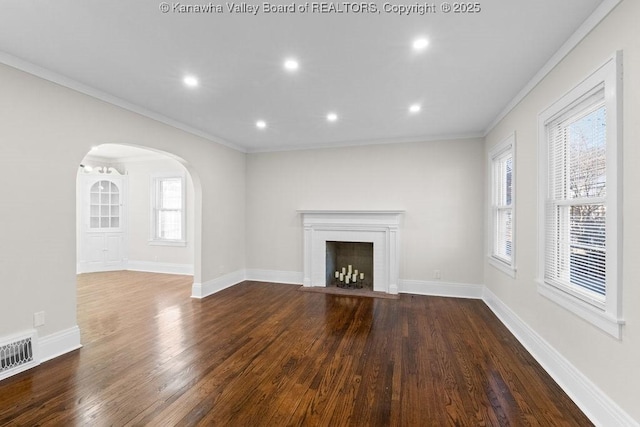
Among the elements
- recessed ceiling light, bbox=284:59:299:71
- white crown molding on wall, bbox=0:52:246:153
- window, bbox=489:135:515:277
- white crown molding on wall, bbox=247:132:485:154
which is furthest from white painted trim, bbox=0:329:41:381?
window, bbox=489:135:515:277

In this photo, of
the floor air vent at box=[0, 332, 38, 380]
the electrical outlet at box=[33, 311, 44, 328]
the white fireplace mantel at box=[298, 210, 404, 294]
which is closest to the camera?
the floor air vent at box=[0, 332, 38, 380]

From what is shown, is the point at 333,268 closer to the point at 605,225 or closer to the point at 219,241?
the point at 219,241

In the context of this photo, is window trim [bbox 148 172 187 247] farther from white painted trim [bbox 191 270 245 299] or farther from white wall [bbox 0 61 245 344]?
white wall [bbox 0 61 245 344]

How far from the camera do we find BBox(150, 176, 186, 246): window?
6395 mm

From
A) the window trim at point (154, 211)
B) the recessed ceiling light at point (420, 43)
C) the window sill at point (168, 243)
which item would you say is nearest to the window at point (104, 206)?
the window trim at point (154, 211)

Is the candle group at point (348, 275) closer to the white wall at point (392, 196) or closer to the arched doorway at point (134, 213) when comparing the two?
the white wall at point (392, 196)

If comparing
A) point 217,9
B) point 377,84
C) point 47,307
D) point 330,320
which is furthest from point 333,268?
point 217,9

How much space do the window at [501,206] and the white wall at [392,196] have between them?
40 cm

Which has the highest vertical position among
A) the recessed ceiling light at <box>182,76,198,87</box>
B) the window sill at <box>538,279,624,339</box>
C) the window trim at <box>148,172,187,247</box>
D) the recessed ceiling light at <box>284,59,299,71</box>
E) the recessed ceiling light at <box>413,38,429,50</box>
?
the recessed ceiling light at <box>182,76,198,87</box>

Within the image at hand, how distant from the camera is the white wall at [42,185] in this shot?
2.40 m

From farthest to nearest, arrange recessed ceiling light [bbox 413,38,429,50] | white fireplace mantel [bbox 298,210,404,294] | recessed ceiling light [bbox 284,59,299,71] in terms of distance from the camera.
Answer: white fireplace mantel [bbox 298,210,404,294]
recessed ceiling light [bbox 284,59,299,71]
recessed ceiling light [bbox 413,38,429,50]

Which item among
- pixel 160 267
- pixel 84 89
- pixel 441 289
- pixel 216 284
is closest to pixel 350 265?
pixel 441 289

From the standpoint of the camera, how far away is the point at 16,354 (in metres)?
2.42

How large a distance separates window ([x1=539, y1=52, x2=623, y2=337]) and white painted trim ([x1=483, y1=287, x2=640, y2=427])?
1.48ft
